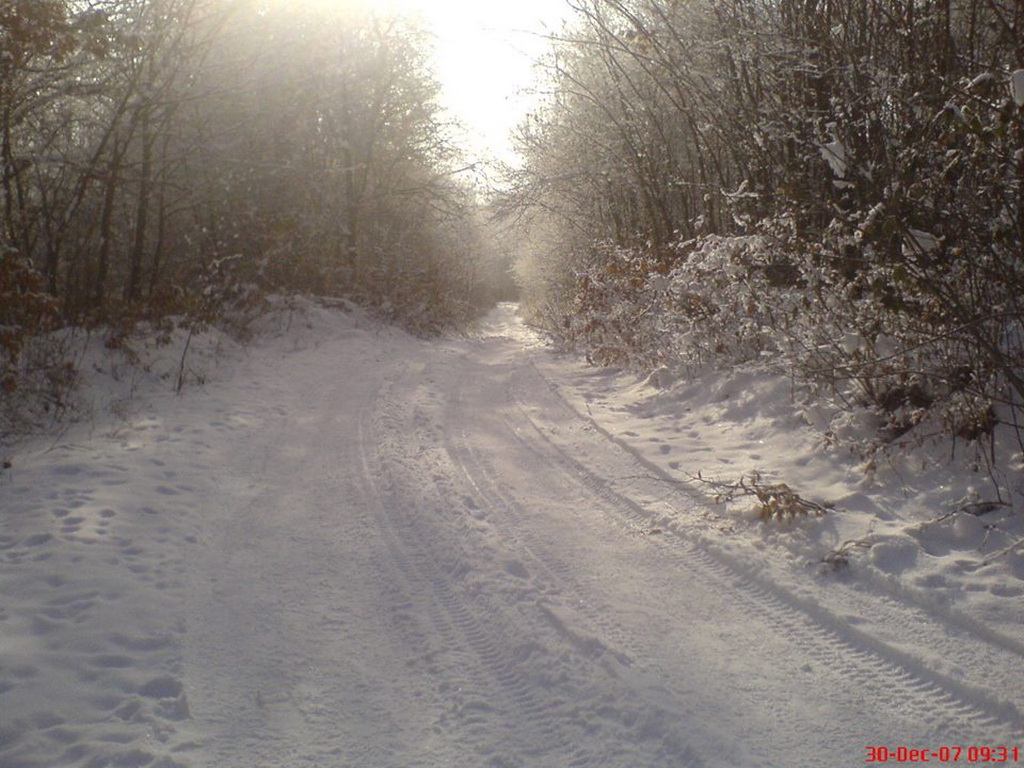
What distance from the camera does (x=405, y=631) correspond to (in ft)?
12.9

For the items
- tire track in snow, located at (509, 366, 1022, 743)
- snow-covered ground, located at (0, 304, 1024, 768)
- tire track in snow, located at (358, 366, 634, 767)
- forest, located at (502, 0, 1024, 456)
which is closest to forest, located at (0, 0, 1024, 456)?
forest, located at (502, 0, 1024, 456)

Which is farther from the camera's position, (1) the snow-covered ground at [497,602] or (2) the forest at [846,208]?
(2) the forest at [846,208]

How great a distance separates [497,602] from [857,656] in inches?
73.2

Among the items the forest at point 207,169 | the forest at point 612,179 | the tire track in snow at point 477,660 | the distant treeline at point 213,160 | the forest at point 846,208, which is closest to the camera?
the tire track in snow at point 477,660

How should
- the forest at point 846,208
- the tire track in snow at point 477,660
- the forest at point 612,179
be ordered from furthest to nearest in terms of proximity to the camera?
the forest at point 612,179
the forest at point 846,208
the tire track in snow at point 477,660

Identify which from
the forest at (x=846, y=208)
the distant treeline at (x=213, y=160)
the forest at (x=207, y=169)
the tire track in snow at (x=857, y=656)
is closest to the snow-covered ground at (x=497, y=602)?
the tire track in snow at (x=857, y=656)

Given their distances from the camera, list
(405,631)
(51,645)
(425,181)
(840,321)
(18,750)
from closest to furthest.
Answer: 1. (18,750)
2. (51,645)
3. (405,631)
4. (840,321)
5. (425,181)

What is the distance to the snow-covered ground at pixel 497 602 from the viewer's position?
10.1 feet

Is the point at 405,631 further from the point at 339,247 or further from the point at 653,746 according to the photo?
the point at 339,247

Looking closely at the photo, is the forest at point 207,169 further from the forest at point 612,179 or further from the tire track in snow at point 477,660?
the tire track in snow at point 477,660

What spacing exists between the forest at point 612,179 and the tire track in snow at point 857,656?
153 centimetres

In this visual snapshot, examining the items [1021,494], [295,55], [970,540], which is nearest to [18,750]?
[970,540]

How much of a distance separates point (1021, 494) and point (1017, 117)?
2.35 meters

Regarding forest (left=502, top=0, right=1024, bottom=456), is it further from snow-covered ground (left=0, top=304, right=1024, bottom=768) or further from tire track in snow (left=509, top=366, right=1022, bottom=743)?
tire track in snow (left=509, top=366, right=1022, bottom=743)
